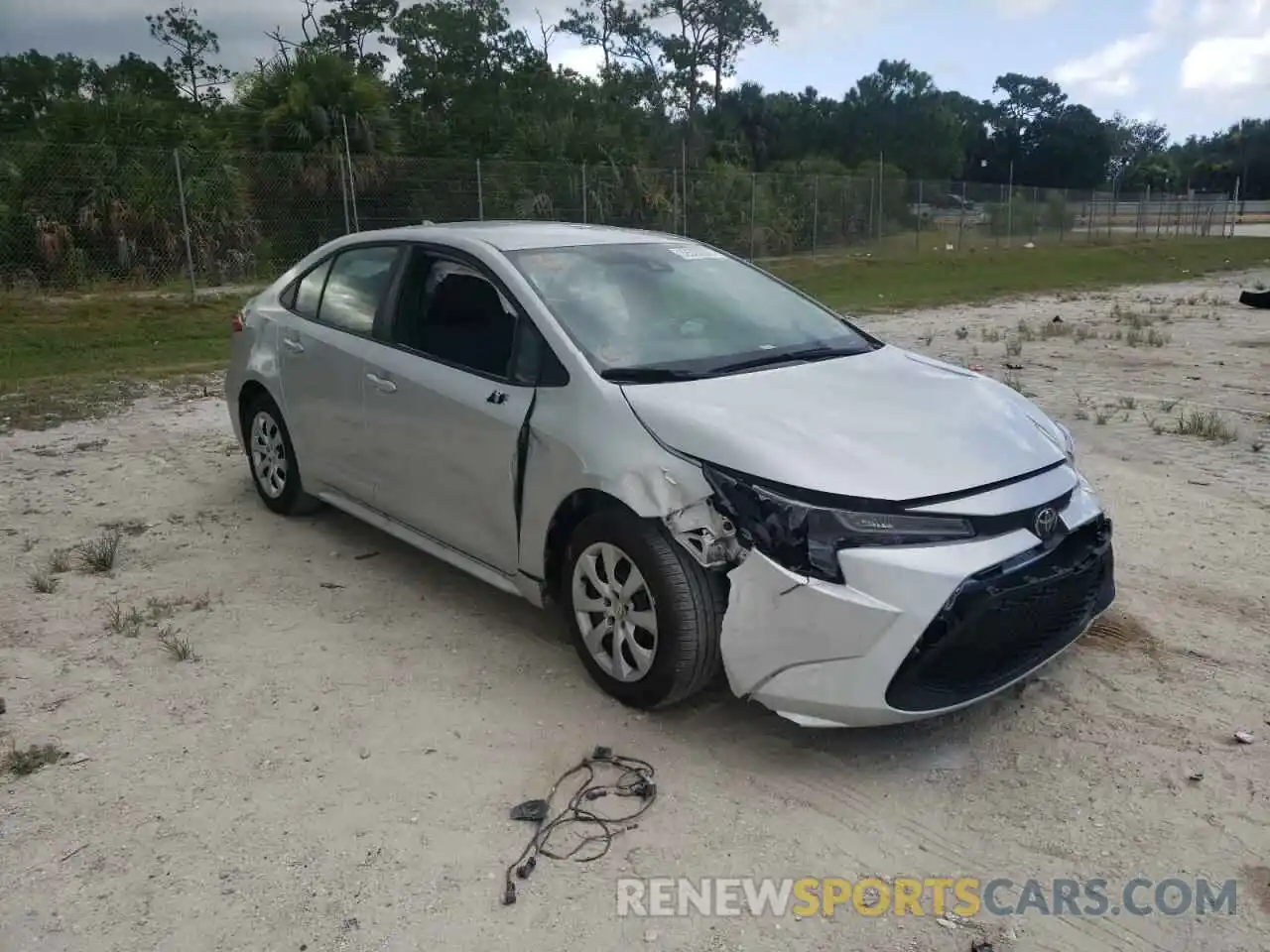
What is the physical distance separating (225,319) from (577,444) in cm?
1316

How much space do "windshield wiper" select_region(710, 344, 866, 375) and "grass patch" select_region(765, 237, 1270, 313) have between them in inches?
515

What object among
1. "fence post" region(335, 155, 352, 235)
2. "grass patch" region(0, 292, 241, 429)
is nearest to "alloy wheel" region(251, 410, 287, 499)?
"grass patch" region(0, 292, 241, 429)

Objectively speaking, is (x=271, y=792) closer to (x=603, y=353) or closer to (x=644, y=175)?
(x=603, y=353)

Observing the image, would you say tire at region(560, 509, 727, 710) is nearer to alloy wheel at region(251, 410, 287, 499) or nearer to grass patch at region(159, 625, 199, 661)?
grass patch at region(159, 625, 199, 661)

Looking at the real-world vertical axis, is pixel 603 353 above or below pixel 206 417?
above

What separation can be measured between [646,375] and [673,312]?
0.60m

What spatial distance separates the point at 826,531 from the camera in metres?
3.28

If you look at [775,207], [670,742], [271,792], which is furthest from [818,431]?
[775,207]

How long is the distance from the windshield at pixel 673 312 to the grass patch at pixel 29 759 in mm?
2275

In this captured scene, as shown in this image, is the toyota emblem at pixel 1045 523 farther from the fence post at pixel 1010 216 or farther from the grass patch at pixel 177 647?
the fence post at pixel 1010 216

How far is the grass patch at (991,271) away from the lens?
2055cm

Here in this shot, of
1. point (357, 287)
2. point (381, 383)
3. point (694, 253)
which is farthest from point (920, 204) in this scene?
point (381, 383)

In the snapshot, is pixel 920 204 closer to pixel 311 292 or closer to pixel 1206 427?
pixel 1206 427

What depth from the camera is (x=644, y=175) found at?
23.7 metres
